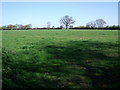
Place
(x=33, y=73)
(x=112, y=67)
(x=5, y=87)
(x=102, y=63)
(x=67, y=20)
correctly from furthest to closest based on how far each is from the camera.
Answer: (x=67, y=20) → (x=102, y=63) → (x=112, y=67) → (x=33, y=73) → (x=5, y=87)

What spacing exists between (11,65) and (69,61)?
3.60 m

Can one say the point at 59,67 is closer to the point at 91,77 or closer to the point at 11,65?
the point at 91,77

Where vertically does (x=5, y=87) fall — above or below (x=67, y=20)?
below

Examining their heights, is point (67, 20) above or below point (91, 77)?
above

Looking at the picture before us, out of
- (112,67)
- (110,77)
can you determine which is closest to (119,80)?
(110,77)

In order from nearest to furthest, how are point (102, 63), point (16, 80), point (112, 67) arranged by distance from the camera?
point (16, 80) < point (112, 67) < point (102, 63)

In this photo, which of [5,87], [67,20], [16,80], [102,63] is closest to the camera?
[5,87]

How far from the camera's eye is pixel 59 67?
9727 mm

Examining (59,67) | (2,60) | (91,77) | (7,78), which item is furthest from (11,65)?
(91,77)

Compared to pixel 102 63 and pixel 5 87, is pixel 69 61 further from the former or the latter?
pixel 5 87

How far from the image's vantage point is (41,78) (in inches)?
314

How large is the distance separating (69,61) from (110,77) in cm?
348

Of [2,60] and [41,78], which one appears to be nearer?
[41,78]

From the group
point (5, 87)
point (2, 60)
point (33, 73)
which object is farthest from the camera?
point (2, 60)
